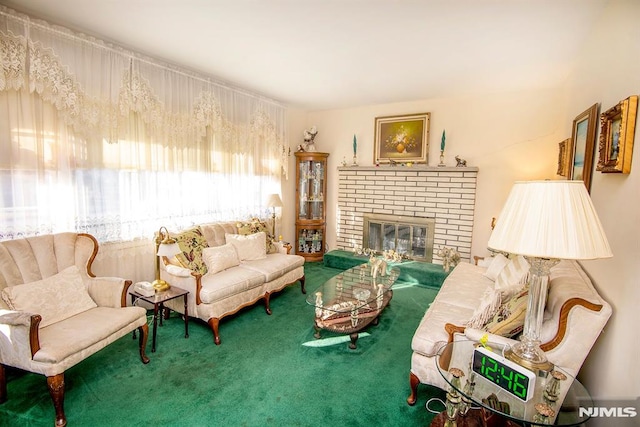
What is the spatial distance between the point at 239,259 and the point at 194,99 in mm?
1933

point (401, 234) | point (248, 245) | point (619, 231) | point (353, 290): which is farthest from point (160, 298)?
point (401, 234)

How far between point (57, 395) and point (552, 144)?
533cm

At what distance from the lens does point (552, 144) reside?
13.0 feet

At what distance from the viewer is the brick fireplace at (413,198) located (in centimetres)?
448

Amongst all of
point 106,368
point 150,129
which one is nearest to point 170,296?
point 106,368

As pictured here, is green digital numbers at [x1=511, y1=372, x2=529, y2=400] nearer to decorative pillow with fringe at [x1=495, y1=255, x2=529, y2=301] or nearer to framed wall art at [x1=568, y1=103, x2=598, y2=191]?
decorative pillow with fringe at [x1=495, y1=255, x2=529, y2=301]

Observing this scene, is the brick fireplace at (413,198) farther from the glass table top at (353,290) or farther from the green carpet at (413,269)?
the glass table top at (353,290)

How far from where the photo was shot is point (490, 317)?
2.04 m

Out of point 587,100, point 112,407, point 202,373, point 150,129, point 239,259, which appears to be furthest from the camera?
point 239,259

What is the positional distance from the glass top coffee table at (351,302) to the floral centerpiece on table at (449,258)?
111 cm

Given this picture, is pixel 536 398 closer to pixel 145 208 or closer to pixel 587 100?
pixel 587 100

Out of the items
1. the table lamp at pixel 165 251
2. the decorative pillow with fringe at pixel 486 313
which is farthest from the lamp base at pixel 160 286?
the decorative pillow with fringe at pixel 486 313

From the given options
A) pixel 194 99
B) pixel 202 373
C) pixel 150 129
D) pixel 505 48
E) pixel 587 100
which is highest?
pixel 505 48

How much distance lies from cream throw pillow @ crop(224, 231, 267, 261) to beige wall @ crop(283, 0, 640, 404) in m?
1.68
